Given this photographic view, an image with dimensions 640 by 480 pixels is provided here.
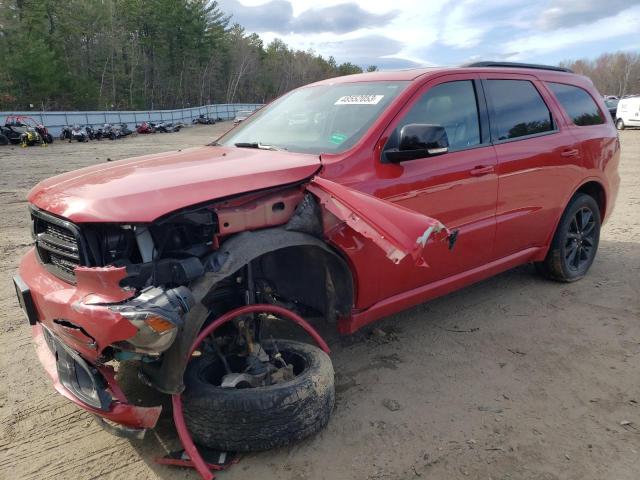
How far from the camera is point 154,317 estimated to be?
2.13 metres

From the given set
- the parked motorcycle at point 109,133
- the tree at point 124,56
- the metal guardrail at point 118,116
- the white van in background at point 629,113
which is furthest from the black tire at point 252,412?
the tree at point 124,56

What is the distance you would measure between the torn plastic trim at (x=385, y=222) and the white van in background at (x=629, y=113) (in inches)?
1083

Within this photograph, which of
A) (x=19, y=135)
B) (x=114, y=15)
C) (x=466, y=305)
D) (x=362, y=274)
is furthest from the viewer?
(x=114, y=15)

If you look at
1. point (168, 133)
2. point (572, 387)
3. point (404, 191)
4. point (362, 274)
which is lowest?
point (168, 133)

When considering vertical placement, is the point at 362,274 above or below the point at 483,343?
above

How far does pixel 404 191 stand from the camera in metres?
3.24

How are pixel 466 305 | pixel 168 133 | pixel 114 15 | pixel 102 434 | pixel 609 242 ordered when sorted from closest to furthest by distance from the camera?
pixel 102 434, pixel 466 305, pixel 609 242, pixel 168 133, pixel 114 15

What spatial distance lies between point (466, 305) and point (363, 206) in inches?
90.6

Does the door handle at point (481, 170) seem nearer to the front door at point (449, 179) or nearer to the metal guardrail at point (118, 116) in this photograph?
the front door at point (449, 179)

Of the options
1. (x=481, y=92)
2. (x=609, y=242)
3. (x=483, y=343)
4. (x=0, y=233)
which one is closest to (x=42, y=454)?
(x=483, y=343)

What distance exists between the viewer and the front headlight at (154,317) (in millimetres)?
2125

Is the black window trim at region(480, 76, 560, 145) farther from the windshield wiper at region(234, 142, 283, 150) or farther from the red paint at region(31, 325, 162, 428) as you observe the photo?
the red paint at region(31, 325, 162, 428)

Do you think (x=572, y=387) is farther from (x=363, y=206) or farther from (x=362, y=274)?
(x=363, y=206)

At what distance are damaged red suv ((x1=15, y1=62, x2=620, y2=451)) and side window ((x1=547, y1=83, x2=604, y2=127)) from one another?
527 mm
